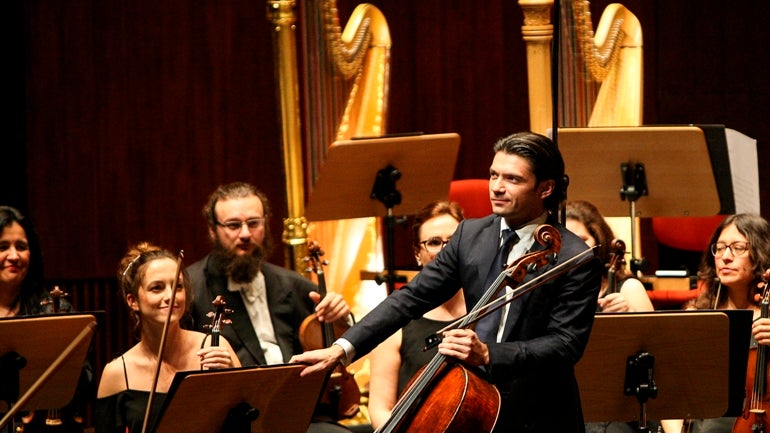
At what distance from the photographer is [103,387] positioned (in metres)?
3.71

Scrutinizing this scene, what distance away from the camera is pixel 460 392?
2.79 m

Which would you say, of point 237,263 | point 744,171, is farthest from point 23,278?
point 744,171

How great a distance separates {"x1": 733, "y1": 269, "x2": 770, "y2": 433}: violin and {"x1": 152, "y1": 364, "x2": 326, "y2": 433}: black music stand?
1272 millimetres

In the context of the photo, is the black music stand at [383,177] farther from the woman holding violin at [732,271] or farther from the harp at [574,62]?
the woman holding violin at [732,271]

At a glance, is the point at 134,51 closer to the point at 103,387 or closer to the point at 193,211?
the point at 193,211

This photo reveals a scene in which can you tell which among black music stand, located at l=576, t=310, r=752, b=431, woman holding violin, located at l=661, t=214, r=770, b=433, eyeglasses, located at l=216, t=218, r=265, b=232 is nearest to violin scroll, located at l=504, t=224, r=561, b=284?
black music stand, located at l=576, t=310, r=752, b=431

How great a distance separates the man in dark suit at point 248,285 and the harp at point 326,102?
48 cm

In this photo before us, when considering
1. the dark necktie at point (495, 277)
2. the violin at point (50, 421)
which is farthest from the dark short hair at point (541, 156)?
the violin at point (50, 421)

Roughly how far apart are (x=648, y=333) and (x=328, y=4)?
2.16 m

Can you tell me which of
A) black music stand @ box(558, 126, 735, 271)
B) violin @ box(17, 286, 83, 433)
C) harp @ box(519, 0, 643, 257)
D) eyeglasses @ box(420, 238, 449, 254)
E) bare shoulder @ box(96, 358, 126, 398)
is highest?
harp @ box(519, 0, 643, 257)

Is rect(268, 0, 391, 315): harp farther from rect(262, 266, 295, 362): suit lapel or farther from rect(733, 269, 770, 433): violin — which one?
rect(733, 269, 770, 433): violin

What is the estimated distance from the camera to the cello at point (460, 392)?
2771 millimetres

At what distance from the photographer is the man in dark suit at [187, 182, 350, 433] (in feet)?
13.9

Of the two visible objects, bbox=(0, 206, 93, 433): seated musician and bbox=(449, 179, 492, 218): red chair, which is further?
bbox=(449, 179, 492, 218): red chair
